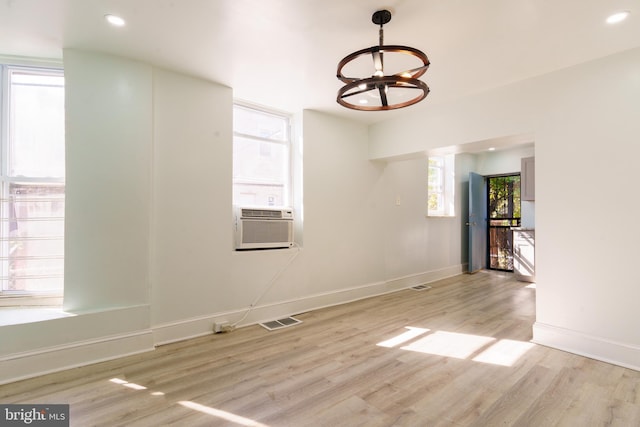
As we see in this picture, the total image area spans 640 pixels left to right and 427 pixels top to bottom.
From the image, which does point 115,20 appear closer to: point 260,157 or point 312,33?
point 312,33

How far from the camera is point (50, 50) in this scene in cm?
246

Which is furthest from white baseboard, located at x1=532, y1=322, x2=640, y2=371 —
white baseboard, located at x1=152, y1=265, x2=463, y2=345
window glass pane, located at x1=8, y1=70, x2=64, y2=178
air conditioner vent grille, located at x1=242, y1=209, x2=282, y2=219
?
window glass pane, located at x1=8, y1=70, x2=64, y2=178

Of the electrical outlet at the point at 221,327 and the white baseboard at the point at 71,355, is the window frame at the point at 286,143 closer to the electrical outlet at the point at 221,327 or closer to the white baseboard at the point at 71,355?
the electrical outlet at the point at 221,327

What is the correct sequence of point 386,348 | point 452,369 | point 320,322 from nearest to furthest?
1. point 452,369
2. point 386,348
3. point 320,322

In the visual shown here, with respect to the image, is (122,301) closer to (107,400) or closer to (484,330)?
(107,400)

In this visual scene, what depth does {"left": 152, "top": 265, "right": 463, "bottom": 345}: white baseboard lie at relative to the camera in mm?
2801

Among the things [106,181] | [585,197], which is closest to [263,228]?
[106,181]

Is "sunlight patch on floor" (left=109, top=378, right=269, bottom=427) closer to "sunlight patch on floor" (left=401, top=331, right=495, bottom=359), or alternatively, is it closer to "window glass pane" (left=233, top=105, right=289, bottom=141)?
"sunlight patch on floor" (left=401, top=331, right=495, bottom=359)

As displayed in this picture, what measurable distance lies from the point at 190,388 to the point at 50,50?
290 centimetres

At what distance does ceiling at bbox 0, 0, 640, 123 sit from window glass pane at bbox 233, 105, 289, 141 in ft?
2.13

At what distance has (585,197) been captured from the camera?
2562mm

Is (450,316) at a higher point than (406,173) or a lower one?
lower

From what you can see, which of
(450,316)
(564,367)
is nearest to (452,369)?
(564,367)

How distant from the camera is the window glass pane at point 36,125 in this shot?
8.30ft
